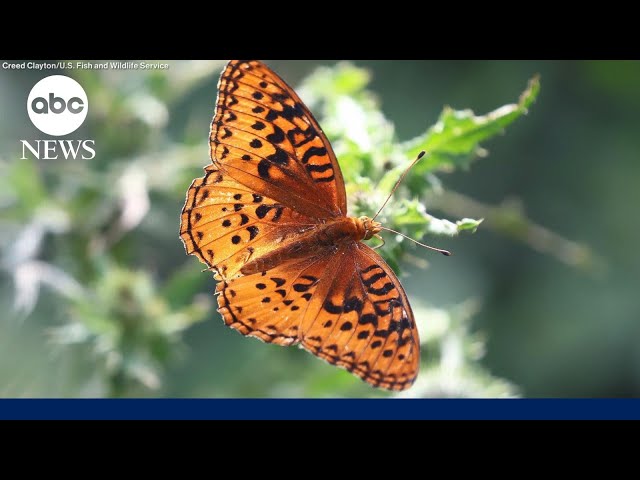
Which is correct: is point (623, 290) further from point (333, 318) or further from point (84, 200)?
point (84, 200)

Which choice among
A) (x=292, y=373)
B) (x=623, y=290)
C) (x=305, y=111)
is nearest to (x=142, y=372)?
(x=292, y=373)

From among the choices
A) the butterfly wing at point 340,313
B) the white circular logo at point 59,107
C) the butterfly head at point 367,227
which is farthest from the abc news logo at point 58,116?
the butterfly head at point 367,227

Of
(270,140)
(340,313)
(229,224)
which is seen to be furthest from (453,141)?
(229,224)

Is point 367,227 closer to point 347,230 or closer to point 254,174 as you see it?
point 347,230

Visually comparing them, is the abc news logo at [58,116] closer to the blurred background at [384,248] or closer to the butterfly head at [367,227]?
the blurred background at [384,248]

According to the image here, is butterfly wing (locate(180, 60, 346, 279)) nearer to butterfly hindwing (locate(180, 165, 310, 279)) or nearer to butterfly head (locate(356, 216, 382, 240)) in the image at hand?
butterfly hindwing (locate(180, 165, 310, 279))

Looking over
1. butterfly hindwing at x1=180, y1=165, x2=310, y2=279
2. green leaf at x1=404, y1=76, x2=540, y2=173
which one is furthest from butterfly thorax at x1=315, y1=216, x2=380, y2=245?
green leaf at x1=404, y1=76, x2=540, y2=173
